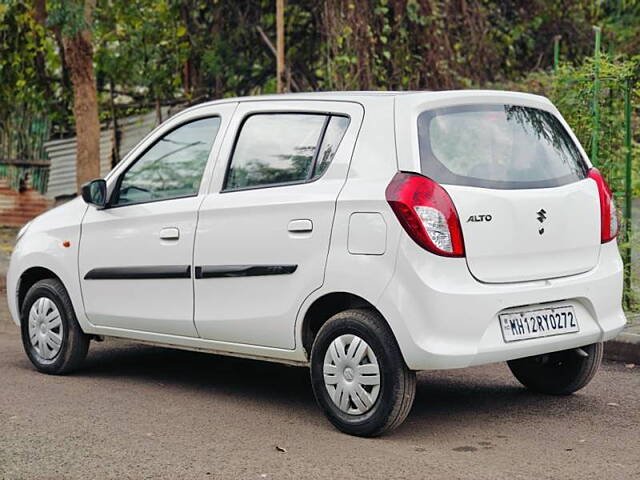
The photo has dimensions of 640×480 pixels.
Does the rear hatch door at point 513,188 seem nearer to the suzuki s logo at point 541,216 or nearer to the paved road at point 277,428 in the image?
the suzuki s logo at point 541,216

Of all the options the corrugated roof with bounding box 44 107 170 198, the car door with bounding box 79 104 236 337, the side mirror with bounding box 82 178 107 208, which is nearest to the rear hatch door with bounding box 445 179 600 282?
the car door with bounding box 79 104 236 337

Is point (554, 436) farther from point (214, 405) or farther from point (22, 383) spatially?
point (22, 383)

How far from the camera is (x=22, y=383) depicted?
7.23 m

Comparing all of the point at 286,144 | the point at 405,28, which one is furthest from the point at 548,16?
the point at 286,144

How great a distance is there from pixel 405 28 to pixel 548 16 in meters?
3.68

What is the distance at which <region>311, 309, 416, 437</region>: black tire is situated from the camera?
5617mm

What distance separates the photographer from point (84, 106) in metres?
14.5

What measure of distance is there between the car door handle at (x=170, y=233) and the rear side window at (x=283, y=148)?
396 millimetres

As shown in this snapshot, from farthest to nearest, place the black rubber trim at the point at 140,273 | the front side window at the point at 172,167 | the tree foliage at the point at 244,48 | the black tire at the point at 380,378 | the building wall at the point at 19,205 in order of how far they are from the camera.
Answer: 1. the building wall at the point at 19,205
2. the tree foliage at the point at 244,48
3. the front side window at the point at 172,167
4. the black rubber trim at the point at 140,273
5. the black tire at the point at 380,378

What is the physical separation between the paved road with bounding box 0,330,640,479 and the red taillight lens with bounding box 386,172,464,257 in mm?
972

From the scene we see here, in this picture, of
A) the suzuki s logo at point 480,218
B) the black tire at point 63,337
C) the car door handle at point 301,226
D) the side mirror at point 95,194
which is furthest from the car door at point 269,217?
the black tire at point 63,337

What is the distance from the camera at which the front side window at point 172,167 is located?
6.75 m

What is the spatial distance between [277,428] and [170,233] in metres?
1.34

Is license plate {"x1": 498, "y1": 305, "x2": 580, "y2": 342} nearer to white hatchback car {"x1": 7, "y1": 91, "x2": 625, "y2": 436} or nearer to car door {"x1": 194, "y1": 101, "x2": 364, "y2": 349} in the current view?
white hatchback car {"x1": 7, "y1": 91, "x2": 625, "y2": 436}
